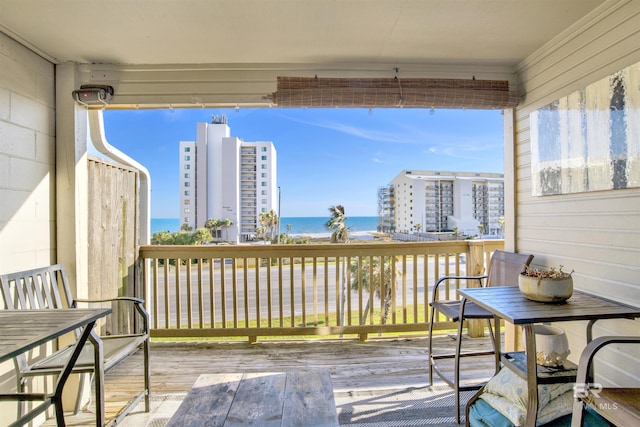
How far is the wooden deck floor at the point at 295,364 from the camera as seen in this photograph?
2361 millimetres

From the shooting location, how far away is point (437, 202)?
1162cm

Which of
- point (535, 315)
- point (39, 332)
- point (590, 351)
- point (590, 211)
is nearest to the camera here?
point (590, 351)

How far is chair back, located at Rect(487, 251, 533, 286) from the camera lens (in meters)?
2.32

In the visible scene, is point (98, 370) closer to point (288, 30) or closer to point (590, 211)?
point (288, 30)

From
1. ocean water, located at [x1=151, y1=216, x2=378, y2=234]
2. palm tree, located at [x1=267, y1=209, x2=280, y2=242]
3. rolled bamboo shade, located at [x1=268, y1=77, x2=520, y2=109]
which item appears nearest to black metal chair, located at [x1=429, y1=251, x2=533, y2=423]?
rolled bamboo shade, located at [x1=268, y1=77, x2=520, y2=109]

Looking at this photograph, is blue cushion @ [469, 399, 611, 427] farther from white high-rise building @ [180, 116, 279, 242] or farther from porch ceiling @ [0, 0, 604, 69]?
white high-rise building @ [180, 116, 279, 242]

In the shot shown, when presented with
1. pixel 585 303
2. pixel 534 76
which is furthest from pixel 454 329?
pixel 534 76

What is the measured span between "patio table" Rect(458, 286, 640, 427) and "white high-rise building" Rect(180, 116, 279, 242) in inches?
650

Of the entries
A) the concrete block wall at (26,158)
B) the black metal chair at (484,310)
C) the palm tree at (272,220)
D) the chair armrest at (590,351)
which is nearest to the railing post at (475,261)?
the black metal chair at (484,310)

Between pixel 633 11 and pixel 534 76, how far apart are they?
30.0 inches

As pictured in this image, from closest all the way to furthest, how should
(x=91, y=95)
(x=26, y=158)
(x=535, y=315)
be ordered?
(x=535, y=315) < (x=26, y=158) < (x=91, y=95)

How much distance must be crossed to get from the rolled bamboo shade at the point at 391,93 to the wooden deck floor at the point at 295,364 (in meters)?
2.12

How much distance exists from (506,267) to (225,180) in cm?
1661

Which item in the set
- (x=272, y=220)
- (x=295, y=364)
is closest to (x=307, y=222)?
(x=272, y=220)
